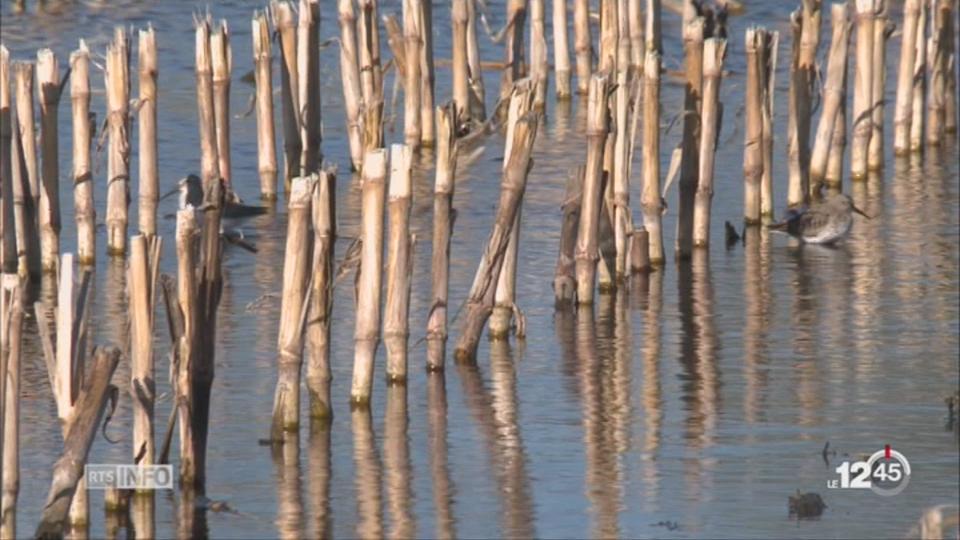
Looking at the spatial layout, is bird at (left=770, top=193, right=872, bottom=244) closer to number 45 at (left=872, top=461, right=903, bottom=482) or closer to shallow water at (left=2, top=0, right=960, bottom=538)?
shallow water at (left=2, top=0, right=960, bottom=538)

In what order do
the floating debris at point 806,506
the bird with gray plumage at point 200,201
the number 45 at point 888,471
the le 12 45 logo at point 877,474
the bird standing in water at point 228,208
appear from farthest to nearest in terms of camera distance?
the bird with gray plumage at point 200,201 < the bird standing in water at point 228,208 < the number 45 at point 888,471 < the le 12 45 logo at point 877,474 < the floating debris at point 806,506

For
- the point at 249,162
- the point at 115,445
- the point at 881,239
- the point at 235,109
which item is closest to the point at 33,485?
the point at 115,445

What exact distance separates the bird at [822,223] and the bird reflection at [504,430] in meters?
4.32

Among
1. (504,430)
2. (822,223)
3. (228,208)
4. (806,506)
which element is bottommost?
(806,506)

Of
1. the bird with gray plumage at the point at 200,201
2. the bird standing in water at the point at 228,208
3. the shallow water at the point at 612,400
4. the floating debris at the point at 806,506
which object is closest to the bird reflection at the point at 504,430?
the shallow water at the point at 612,400

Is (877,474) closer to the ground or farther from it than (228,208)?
closer to the ground

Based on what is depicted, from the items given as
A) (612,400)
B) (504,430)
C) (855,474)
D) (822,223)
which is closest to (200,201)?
(822,223)

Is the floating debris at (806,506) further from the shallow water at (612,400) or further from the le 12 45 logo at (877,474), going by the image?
the le 12 45 logo at (877,474)

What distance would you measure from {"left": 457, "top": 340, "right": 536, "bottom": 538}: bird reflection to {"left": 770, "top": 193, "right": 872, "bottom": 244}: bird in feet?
14.2

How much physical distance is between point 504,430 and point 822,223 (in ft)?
20.4

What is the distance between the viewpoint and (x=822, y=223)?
17109mm

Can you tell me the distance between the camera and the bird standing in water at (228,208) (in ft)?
55.7

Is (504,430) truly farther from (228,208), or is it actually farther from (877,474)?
(228,208)

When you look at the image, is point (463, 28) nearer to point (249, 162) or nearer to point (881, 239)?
point (249, 162)
